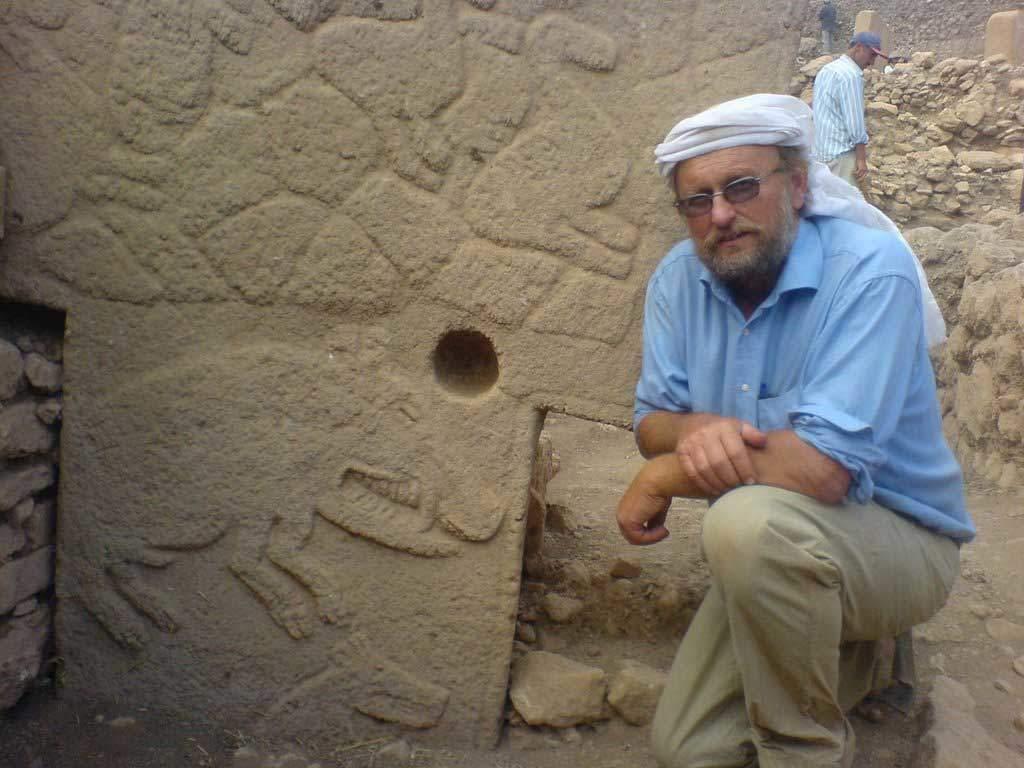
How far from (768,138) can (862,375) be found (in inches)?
19.9

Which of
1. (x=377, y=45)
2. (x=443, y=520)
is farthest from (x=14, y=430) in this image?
(x=377, y=45)

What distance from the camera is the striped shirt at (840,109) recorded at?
5656 millimetres

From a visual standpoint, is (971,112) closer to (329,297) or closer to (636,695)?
(636,695)

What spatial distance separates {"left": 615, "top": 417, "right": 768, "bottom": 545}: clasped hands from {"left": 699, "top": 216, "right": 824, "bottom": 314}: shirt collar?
0.89 ft

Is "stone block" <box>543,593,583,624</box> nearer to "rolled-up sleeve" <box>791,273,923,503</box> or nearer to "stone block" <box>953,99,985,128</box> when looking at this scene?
"rolled-up sleeve" <box>791,273,923,503</box>

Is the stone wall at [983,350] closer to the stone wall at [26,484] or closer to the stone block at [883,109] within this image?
the stone wall at [26,484]

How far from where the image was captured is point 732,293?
6.03ft

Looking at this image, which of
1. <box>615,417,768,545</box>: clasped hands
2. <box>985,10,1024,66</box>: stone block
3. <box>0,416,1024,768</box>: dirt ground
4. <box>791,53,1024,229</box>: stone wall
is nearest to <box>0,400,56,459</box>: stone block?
<box>0,416,1024,768</box>: dirt ground

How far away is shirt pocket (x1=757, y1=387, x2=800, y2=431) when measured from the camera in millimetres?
1717

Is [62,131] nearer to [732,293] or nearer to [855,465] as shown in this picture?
[732,293]

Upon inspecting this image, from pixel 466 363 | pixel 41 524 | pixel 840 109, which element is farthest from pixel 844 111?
pixel 41 524

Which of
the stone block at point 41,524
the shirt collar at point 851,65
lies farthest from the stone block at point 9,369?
the shirt collar at point 851,65

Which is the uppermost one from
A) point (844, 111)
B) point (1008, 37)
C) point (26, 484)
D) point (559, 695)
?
point (1008, 37)

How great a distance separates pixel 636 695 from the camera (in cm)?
217
